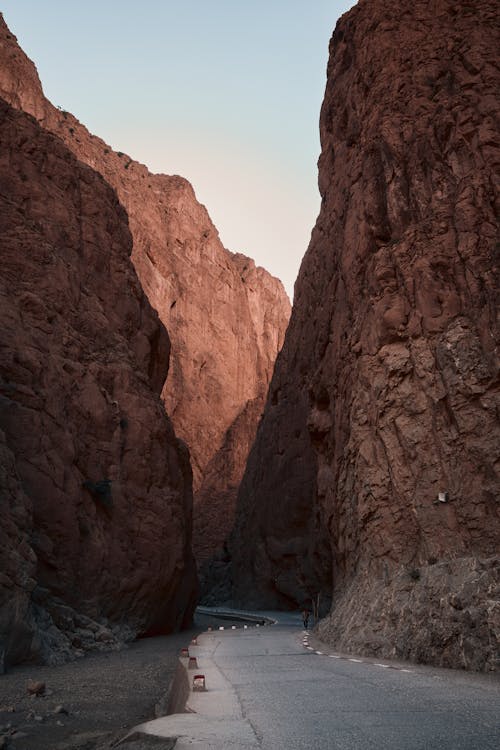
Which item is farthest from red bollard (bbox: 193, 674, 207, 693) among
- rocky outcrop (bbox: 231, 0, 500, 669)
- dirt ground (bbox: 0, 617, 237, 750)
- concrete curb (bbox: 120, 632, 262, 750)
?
rocky outcrop (bbox: 231, 0, 500, 669)

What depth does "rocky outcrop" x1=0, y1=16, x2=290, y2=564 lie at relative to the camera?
85.7 meters

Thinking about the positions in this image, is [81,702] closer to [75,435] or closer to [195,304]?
[75,435]

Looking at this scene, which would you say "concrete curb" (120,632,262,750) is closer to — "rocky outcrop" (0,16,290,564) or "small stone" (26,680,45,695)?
"small stone" (26,680,45,695)

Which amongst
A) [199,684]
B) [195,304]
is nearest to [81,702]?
[199,684]

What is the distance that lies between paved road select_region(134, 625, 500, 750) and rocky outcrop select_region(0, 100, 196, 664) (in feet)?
27.7

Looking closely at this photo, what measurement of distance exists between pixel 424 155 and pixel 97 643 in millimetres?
20803

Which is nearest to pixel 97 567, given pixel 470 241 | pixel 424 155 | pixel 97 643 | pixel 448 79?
pixel 97 643

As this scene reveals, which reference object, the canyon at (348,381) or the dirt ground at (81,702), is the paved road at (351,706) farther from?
the canyon at (348,381)

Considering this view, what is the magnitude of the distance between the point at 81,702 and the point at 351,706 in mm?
6584

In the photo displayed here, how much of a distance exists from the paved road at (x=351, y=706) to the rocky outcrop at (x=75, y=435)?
844 centimetres

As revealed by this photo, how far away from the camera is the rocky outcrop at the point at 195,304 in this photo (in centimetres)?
8569

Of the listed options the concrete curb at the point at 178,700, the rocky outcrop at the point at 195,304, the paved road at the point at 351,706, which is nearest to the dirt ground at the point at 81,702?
the concrete curb at the point at 178,700

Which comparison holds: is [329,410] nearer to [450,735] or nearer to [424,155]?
[424,155]

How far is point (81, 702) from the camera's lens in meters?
11.6
